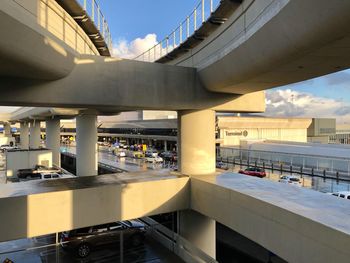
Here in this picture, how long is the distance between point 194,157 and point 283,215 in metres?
5.74

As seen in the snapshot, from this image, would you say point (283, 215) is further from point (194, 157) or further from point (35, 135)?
point (35, 135)

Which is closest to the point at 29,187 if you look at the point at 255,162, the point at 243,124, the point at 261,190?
the point at 261,190

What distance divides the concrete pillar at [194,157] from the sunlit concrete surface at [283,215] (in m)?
1.46

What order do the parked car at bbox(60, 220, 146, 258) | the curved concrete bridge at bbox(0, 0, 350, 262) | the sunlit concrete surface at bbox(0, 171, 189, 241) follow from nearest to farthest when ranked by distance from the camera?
the curved concrete bridge at bbox(0, 0, 350, 262) → the sunlit concrete surface at bbox(0, 171, 189, 241) → the parked car at bbox(60, 220, 146, 258)

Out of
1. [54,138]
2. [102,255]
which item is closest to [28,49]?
[102,255]

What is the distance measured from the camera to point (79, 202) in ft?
31.8

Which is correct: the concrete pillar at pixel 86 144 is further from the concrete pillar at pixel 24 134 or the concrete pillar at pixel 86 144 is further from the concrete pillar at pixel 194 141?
the concrete pillar at pixel 24 134

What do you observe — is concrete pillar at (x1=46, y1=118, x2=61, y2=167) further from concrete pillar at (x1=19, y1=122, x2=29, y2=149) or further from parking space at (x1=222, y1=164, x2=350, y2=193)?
concrete pillar at (x1=19, y1=122, x2=29, y2=149)

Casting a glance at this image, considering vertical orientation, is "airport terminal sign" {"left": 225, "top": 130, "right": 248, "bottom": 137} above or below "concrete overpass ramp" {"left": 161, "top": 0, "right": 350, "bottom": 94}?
below

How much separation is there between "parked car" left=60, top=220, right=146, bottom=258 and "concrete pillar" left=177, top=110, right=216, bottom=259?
2.27m

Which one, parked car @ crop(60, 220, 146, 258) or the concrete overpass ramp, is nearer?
the concrete overpass ramp

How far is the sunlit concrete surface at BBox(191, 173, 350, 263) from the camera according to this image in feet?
19.1

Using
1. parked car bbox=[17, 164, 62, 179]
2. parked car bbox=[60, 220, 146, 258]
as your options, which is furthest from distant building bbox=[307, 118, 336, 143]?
parked car bbox=[60, 220, 146, 258]

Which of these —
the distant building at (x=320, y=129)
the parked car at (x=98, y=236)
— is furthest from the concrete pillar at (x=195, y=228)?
the distant building at (x=320, y=129)
